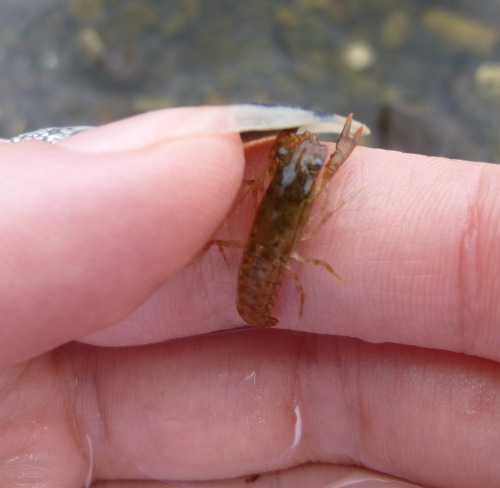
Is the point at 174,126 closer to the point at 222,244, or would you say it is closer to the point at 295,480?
the point at 222,244

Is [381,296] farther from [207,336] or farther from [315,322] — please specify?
[207,336]

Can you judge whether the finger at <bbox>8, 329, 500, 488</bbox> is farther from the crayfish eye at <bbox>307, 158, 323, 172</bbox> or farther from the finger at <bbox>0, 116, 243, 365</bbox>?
the finger at <bbox>0, 116, 243, 365</bbox>

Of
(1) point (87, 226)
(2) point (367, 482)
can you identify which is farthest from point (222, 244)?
(2) point (367, 482)

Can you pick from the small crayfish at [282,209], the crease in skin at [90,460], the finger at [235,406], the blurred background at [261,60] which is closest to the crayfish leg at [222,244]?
the small crayfish at [282,209]

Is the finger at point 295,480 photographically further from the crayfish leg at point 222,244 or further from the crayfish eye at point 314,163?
the crayfish eye at point 314,163

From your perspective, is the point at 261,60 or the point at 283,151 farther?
the point at 261,60

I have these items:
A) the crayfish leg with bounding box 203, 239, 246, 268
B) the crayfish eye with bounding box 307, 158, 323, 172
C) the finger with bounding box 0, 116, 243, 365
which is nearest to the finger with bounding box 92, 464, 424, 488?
the crayfish leg with bounding box 203, 239, 246, 268
